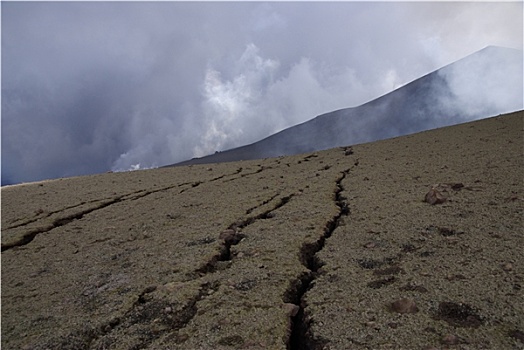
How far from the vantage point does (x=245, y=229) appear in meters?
3.72

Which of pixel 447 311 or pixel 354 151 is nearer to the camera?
pixel 447 311

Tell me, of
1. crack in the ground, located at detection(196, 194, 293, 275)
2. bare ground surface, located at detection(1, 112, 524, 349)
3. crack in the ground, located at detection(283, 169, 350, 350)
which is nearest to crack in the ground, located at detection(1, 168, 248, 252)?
bare ground surface, located at detection(1, 112, 524, 349)

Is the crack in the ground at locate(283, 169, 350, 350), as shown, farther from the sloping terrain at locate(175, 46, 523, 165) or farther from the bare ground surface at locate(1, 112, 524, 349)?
the sloping terrain at locate(175, 46, 523, 165)

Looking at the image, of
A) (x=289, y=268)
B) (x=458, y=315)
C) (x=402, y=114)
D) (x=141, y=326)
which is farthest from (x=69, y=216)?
(x=402, y=114)

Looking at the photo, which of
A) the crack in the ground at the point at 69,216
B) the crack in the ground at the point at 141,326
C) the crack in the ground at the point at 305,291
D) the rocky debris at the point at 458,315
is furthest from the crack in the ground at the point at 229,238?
the crack in the ground at the point at 69,216

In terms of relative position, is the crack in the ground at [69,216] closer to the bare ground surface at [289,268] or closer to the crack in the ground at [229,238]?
the bare ground surface at [289,268]

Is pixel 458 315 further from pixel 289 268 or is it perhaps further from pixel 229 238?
pixel 229 238

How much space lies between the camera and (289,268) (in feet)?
8.80

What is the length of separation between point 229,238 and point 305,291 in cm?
121

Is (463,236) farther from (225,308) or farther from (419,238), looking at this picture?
(225,308)

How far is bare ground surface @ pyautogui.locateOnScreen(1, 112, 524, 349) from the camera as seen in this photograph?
1.91 m

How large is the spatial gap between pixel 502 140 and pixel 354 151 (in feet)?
10.6

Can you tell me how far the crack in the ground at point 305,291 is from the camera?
75.2 inches

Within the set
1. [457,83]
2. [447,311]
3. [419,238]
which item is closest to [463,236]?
[419,238]
